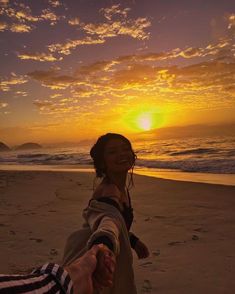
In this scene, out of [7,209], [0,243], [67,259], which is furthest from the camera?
[7,209]

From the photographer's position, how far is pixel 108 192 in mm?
2832

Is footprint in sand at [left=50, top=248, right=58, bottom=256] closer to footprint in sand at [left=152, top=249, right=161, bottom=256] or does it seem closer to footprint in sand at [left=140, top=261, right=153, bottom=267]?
footprint in sand at [left=140, top=261, right=153, bottom=267]

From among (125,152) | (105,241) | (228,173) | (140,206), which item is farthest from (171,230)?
(228,173)

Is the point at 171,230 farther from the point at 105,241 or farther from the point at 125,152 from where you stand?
the point at 105,241

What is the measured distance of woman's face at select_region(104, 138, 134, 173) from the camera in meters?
3.15

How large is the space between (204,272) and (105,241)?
325cm

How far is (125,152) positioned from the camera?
Answer: 319 cm

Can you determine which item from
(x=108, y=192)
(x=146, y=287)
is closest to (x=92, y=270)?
(x=108, y=192)

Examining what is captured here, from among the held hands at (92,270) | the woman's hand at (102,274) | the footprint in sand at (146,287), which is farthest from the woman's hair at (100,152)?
the footprint in sand at (146,287)

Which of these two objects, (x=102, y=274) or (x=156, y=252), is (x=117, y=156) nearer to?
(x=102, y=274)

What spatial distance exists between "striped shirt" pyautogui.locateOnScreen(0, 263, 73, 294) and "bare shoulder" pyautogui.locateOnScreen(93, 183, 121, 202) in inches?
62.3

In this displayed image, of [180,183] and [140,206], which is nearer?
[140,206]

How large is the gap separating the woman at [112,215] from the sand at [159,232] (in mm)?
1756

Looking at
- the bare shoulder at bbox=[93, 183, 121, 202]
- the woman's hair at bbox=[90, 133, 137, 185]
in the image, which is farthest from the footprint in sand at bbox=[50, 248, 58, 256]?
the bare shoulder at bbox=[93, 183, 121, 202]
